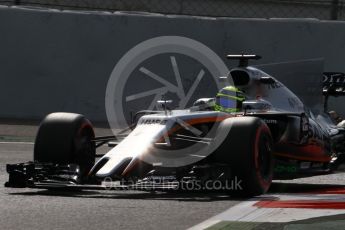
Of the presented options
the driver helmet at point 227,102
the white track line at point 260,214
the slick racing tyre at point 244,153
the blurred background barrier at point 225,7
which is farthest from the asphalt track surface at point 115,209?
the blurred background barrier at point 225,7

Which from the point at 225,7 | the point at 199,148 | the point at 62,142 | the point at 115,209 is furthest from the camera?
the point at 225,7

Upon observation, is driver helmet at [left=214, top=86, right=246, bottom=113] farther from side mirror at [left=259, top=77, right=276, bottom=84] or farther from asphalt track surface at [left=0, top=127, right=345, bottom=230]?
asphalt track surface at [left=0, top=127, right=345, bottom=230]

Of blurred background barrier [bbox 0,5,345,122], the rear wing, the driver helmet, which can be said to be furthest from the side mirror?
A: blurred background barrier [bbox 0,5,345,122]

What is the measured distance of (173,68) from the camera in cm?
1486

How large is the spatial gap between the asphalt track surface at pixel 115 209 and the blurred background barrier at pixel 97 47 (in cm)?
548

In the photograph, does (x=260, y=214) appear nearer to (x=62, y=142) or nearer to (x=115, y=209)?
(x=115, y=209)

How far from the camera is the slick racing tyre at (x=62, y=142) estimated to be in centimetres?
891

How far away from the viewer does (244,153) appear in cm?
823

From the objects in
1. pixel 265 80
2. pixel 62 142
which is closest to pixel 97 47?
pixel 265 80

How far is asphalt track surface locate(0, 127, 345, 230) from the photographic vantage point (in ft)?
21.9

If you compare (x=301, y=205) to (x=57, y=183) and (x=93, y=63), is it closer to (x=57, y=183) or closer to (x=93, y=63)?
(x=57, y=183)

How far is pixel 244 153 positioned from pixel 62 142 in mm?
1743

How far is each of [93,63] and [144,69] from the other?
30.8 inches

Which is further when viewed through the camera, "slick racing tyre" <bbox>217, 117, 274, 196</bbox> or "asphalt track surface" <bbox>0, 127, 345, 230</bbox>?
"slick racing tyre" <bbox>217, 117, 274, 196</bbox>
